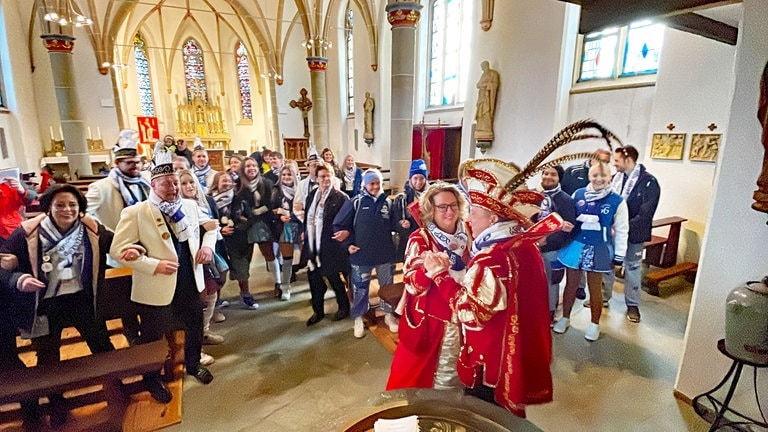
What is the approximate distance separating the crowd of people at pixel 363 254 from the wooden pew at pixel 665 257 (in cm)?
89

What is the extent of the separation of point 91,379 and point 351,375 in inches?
74.6

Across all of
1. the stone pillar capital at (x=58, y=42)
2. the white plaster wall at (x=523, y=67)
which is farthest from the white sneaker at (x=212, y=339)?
the stone pillar capital at (x=58, y=42)

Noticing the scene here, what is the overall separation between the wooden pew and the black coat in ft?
13.4

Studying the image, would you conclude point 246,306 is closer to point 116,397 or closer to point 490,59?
point 116,397

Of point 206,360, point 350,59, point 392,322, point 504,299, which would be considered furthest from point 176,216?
point 350,59

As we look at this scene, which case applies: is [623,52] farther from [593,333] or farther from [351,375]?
[351,375]

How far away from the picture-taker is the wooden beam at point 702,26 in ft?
10.2

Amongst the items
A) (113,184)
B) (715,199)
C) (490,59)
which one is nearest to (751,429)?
(715,199)

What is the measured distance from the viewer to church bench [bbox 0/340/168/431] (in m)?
2.40

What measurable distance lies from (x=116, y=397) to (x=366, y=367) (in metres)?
1.97

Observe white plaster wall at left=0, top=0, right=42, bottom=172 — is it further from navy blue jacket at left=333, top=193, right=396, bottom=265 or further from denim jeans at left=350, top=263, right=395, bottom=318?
denim jeans at left=350, top=263, right=395, bottom=318

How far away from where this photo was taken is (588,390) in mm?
3195

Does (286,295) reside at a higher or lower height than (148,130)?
lower

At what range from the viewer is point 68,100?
31.7 ft
